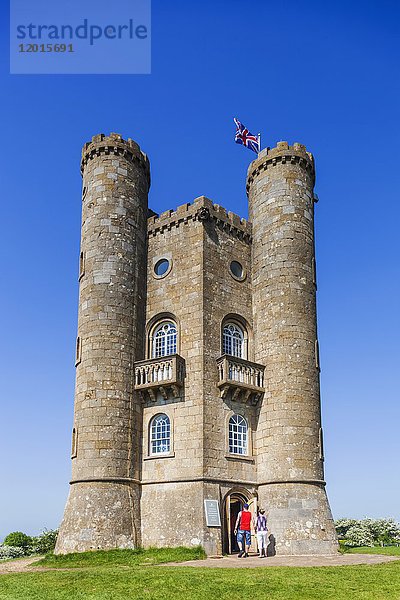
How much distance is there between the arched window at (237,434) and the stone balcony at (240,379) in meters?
0.91

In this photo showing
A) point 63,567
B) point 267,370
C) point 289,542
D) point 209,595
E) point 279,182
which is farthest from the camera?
point 279,182

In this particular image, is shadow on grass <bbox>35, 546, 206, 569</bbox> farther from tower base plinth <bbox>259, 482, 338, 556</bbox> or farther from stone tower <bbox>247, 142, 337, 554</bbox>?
stone tower <bbox>247, 142, 337, 554</bbox>

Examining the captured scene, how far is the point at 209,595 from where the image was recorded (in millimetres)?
16188

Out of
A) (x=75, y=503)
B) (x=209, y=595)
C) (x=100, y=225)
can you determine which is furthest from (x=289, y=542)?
(x=100, y=225)

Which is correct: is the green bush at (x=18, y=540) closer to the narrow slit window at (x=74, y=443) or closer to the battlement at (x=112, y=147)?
the narrow slit window at (x=74, y=443)

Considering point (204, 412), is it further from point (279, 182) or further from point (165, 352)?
point (279, 182)

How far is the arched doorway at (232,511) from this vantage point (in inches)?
1069

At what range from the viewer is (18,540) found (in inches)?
1437

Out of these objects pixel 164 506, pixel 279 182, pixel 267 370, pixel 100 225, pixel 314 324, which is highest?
pixel 279 182

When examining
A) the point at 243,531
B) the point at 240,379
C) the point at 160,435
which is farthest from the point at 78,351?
the point at 243,531

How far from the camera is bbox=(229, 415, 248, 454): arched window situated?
28812 mm

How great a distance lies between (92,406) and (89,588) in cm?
1164

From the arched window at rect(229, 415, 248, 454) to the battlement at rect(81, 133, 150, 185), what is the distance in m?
14.0

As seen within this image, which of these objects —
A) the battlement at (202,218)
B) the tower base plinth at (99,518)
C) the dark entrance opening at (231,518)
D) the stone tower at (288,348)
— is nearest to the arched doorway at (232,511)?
the dark entrance opening at (231,518)
